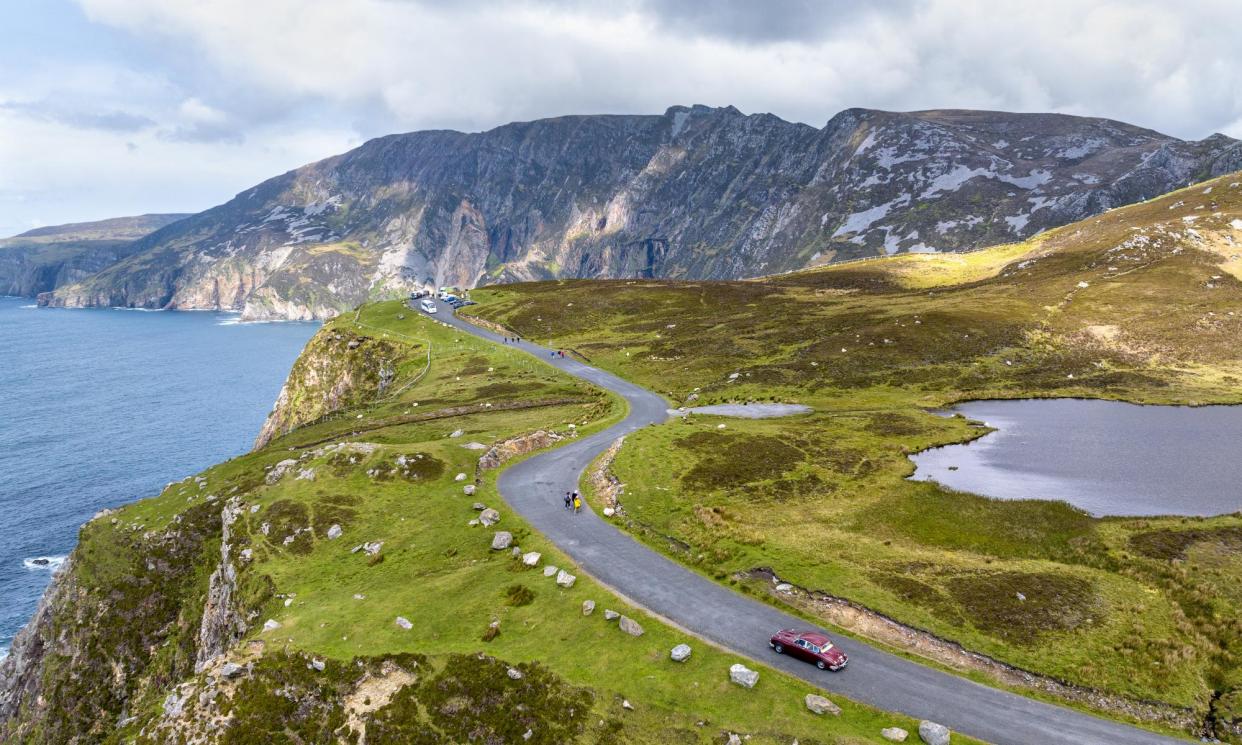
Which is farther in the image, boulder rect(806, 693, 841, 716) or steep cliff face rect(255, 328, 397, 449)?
steep cliff face rect(255, 328, 397, 449)

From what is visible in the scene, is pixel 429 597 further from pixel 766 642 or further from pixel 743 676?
pixel 766 642

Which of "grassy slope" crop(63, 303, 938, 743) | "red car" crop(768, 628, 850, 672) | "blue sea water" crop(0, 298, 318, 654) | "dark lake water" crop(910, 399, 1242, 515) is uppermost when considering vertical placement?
"dark lake water" crop(910, 399, 1242, 515)

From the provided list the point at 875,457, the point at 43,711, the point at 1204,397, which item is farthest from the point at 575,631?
the point at 1204,397

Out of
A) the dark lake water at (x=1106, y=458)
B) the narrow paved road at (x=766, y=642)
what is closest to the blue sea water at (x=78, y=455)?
the narrow paved road at (x=766, y=642)

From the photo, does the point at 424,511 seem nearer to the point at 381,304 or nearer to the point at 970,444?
the point at 970,444

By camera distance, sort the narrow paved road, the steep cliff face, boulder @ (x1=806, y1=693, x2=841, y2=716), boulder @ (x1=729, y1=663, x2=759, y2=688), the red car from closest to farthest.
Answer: the narrow paved road, boulder @ (x1=806, y1=693, x2=841, y2=716), boulder @ (x1=729, y1=663, x2=759, y2=688), the red car, the steep cliff face

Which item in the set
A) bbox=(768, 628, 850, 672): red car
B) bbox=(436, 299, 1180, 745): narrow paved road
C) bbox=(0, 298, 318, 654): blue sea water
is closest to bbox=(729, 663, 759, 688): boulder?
bbox=(436, 299, 1180, 745): narrow paved road

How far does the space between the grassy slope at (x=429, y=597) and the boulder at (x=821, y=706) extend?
35 cm

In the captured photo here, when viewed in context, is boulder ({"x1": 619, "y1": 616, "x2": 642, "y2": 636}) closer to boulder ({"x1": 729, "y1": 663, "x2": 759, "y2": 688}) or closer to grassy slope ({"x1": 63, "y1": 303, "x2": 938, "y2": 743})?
grassy slope ({"x1": 63, "y1": 303, "x2": 938, "y2": 743})

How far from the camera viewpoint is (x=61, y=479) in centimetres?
12150

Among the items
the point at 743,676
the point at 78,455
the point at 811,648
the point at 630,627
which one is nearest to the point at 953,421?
the point at 811,648

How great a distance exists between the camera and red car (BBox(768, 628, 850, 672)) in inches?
1180

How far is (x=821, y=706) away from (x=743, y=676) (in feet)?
12.3

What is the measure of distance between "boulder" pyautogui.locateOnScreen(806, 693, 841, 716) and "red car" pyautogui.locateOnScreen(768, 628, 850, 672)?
2.76m
